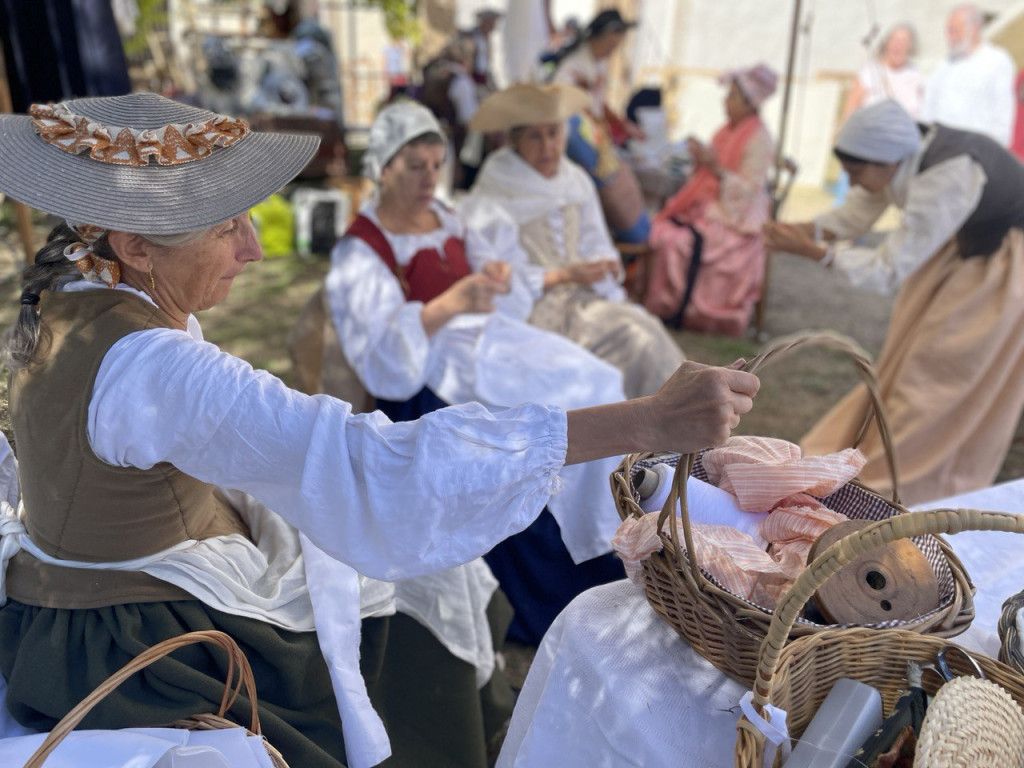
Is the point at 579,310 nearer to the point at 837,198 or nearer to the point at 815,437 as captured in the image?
the point at 815,437

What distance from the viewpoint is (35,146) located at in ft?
4.05

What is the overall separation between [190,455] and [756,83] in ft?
18.3

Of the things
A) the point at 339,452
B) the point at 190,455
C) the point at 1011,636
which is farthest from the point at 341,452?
the point at 1011,636

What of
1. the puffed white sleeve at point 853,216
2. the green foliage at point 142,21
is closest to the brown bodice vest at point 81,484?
the puffed white sleeve at point 853,216

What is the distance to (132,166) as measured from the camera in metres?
1.22

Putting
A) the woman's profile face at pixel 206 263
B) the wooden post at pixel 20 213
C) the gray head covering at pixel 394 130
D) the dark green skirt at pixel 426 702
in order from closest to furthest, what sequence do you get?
1. the woman's profile face at pixel 206 263
2. the dark green skirt at pixel 426 702
3. the gray head covering at pixel 394 130
4. the wooden post at pixel 20 213

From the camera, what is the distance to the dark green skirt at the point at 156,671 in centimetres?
126

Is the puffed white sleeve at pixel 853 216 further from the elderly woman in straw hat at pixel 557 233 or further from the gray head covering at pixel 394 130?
the gray head covering at pixel 394 130

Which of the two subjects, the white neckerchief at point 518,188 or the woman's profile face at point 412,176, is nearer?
the woman's profile face at point 412,176

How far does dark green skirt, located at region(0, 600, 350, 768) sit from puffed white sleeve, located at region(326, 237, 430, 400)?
1.29m

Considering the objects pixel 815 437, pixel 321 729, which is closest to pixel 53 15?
pixel 321 729

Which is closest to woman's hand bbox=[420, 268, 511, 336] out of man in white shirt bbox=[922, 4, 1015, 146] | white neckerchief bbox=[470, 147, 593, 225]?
white neckerchief bbox=[470, 147, 593, 225]

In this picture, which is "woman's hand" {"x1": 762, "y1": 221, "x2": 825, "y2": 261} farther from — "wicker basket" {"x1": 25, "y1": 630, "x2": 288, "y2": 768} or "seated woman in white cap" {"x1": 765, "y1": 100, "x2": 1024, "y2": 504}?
"wicker basket" {"x1": 25, "y1": 630, "x2": 288, "y2": 768}

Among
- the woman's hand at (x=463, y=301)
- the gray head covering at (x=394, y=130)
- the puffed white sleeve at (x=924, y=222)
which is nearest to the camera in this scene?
the woman's hand at (x=463, y=301)
